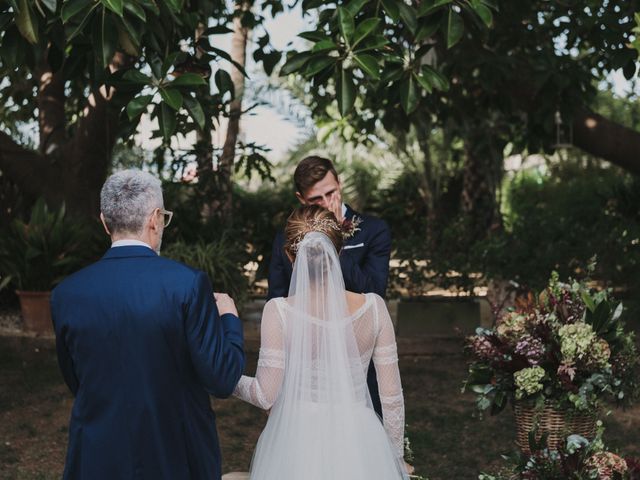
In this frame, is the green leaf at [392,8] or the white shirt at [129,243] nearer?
the white shirt at [129,243]

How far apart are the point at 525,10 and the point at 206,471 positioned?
652 centimetres

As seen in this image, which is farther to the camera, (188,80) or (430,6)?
(430,6)

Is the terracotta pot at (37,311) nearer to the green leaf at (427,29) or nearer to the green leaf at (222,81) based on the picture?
the green leaf at (222,81)

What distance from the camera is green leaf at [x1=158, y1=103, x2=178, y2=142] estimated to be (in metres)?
4.61

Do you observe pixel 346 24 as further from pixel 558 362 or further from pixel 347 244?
pixel 558 362

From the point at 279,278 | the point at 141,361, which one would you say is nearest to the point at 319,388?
the point at 141,361

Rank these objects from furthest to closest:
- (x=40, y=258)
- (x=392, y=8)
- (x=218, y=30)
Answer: (x=40, y=258) → (x=218, y=30) → (x=392, y=8)

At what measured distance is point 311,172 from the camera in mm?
4301

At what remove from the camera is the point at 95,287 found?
2.90m

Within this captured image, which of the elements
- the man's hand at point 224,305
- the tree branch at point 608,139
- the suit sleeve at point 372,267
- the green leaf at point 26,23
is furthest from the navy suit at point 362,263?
the tree branch at point 608,139

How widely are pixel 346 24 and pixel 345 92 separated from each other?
0.34 meters

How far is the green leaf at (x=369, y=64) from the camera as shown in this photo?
4.58m

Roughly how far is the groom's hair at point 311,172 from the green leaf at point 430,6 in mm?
1032

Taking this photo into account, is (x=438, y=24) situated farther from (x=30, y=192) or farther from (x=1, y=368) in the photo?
(x=30, y=192)
